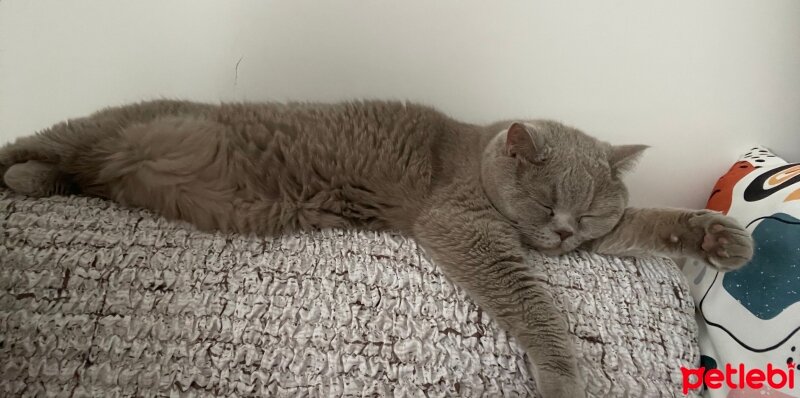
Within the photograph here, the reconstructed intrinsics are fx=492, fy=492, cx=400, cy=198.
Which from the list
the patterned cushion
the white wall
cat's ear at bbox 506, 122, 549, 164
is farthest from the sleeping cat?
the white wall

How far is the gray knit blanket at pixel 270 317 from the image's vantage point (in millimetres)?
903

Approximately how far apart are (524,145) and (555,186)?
123 mm

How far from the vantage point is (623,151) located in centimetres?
124

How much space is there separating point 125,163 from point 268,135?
0.35 m

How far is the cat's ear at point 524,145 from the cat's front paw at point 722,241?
1.23 feet

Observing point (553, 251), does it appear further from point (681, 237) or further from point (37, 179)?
point (37, 179)

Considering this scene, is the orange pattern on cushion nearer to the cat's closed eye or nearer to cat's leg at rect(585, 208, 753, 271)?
cat's leg at rect(585, 208, 753, 271)

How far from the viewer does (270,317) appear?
3.22 feet

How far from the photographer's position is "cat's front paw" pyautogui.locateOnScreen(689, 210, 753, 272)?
1.05 m

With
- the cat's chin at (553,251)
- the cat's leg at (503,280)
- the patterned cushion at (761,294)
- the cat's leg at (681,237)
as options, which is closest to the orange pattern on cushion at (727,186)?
the patterned cushion at (761,294)

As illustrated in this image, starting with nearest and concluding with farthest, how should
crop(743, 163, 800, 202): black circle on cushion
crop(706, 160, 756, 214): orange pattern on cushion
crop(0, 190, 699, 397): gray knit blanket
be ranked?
crop(0, 190, 699, 397): gray knit blanket < crop(743, 163, 800, 202): black circle on cushion < crop(706, 160, 756, 214): orange pattern on cushion

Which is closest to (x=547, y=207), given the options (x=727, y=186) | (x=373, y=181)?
(x=373, y=181)

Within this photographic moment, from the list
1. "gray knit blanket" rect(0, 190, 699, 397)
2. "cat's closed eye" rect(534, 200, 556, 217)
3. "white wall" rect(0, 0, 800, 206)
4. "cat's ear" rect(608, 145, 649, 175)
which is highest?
"white wall" rect(0, 0, 800, 206)

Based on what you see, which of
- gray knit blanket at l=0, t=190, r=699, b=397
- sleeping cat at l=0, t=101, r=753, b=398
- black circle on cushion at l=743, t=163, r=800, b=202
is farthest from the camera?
black circle on cushion at l=743, t=163, r=800, b=202
